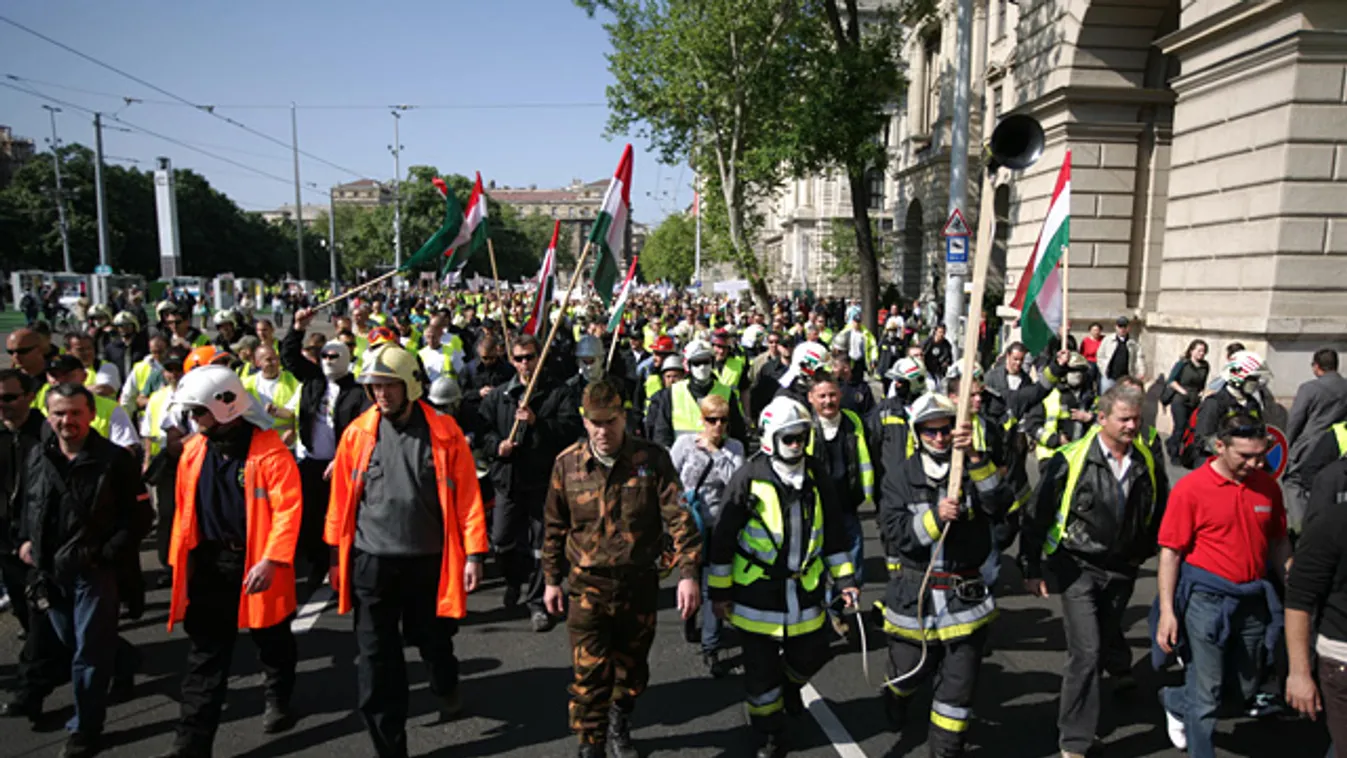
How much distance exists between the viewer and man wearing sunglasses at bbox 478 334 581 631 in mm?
6199

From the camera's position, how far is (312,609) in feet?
20.4

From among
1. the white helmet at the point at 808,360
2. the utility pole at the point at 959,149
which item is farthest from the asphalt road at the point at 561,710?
the utility pole at the point at 959,149

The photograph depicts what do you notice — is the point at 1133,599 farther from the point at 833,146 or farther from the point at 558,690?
the point at 833,146

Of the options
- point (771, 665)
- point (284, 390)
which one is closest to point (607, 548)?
point (771, 665)

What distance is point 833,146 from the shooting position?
73.4 ft

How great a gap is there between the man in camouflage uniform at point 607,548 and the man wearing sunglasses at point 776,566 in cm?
19

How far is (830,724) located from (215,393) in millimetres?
3459

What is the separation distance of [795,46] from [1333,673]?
22735 mm

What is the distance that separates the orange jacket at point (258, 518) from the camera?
3.97m

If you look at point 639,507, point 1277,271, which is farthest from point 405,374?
point 1277,271

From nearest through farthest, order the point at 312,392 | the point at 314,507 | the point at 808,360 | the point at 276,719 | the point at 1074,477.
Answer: the point at 1074,477 < the point at 276,719 < the point at 314,507 < the point at 312,392 < the point at 808,360

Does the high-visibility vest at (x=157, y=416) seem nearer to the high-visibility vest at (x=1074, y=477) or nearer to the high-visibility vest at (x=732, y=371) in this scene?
the high-visibility vest at (x=732, y=371)

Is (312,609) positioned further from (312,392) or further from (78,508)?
(78,508)

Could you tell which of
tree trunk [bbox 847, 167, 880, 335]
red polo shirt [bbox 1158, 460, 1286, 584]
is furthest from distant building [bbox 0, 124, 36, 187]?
red polo shirt [bbox 1158, 460, 1286, 584]
